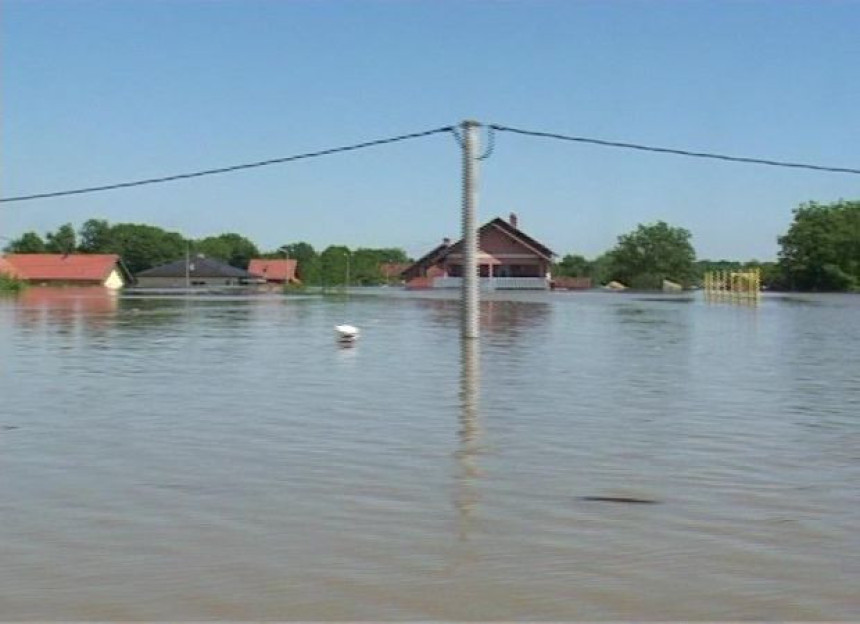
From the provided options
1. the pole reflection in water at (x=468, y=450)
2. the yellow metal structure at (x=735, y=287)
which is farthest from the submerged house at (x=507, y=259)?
the pole reflection in water at (x=468, y=450)

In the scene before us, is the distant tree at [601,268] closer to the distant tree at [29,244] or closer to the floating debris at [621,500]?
the distant tree at [29,244]

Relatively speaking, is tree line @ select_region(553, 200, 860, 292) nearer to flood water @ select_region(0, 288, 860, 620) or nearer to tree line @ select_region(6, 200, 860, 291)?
tree line @ select_region(6, 200, 860, 291)

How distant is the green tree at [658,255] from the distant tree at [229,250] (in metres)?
58.5

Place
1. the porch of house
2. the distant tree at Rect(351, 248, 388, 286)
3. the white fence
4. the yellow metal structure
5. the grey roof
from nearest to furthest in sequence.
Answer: the yellow metal structure, the white fence, the porch of house, the grey roof, the distant tree at Rect(351, 248, 388, 286)

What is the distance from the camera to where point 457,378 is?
625 inches

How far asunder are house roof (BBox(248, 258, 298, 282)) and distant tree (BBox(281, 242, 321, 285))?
4.77 feet

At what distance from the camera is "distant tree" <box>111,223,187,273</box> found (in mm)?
160500

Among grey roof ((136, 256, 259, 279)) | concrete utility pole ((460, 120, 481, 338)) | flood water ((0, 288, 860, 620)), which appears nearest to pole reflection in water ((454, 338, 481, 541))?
flood water ((0, 288, 860, 620))

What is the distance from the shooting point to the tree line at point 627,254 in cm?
11306

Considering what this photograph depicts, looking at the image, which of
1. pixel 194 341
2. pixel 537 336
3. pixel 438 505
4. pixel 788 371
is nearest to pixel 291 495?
pixel 438 505

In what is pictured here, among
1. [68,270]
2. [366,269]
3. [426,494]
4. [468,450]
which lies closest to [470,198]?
[468,450]

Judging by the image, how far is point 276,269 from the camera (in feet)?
487

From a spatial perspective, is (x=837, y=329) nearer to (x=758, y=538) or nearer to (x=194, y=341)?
(x=194, y=341)

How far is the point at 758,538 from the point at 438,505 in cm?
201
